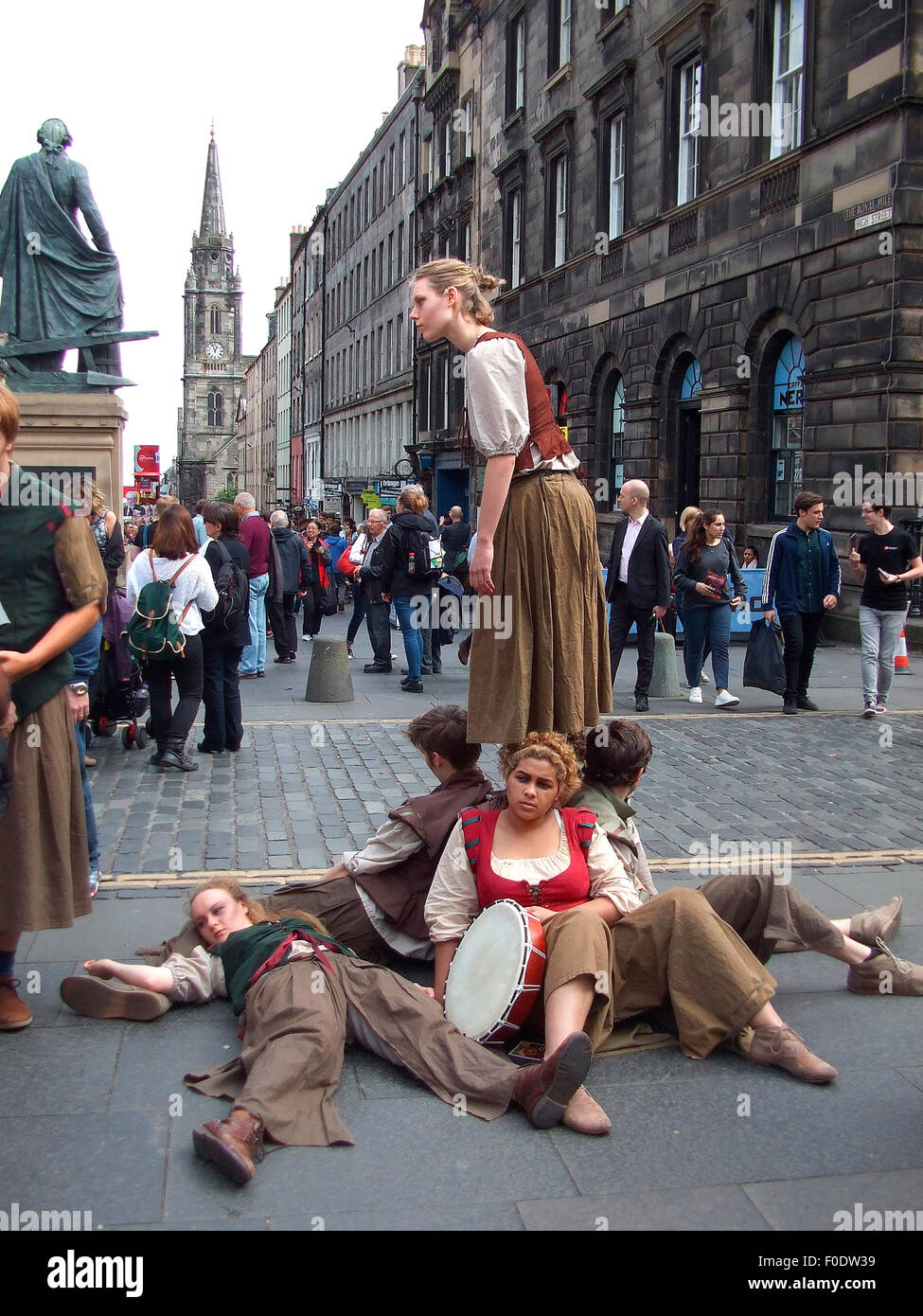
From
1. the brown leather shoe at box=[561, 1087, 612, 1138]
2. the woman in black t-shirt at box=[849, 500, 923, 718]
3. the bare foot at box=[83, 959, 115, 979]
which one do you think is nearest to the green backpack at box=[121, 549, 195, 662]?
the bare foot at box=[83, 959, 115, 979]

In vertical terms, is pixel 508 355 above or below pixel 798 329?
below

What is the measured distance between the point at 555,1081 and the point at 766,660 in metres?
8.49

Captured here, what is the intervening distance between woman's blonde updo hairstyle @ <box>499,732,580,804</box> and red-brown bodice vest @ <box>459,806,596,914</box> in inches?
5.3

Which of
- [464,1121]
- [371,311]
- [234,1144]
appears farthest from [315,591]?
[371,311]

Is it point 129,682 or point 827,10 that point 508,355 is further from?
point 827,10

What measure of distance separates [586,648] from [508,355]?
108 cm

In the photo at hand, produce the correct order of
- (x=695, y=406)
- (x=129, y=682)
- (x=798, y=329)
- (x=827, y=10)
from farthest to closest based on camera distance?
(x=695, y=406)
(x=798, y=329)
(x=827, y=10)
(x=129, y=682)

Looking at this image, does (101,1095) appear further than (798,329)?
No

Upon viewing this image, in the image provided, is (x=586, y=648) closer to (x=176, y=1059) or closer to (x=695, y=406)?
(x=176, y=1059)

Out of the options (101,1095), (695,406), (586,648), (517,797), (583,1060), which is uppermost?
(695,406)

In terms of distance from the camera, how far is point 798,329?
743 inches

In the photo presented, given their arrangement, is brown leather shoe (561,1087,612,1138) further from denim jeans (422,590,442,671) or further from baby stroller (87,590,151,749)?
denim jeans (422,590,442,671)

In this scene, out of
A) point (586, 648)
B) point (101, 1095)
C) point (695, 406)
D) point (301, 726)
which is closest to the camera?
point (101, 1095)
